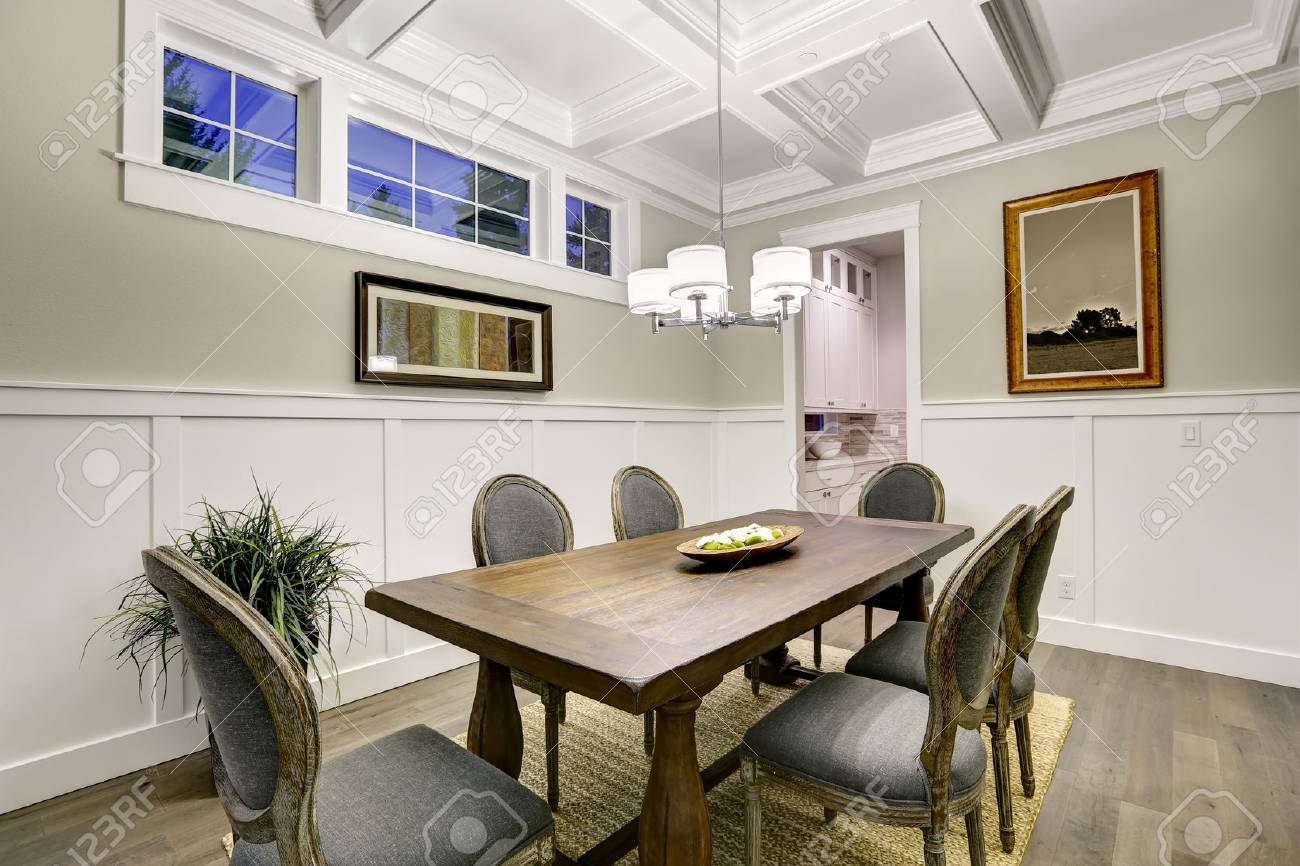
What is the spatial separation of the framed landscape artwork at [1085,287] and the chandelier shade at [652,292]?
89.1 inches

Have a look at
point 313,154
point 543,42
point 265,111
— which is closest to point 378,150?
point 313,154

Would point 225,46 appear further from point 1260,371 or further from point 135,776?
point 1260,371

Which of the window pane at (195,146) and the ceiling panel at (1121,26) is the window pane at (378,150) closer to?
the window pane at (195,146)

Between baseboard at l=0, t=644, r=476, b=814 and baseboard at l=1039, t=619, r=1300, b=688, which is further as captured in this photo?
baseboard at l=1039, t=619, r=1300, b=688

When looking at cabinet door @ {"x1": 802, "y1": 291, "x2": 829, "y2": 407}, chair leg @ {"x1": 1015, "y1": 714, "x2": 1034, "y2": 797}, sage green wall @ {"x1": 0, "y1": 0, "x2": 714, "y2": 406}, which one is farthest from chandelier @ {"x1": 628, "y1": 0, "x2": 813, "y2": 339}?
cabinet door @ {"x1": 802, "y1": 291, "x2": 829, "y2": 407}

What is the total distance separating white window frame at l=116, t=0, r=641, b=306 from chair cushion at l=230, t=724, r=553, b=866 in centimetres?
211

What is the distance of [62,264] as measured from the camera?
202cm

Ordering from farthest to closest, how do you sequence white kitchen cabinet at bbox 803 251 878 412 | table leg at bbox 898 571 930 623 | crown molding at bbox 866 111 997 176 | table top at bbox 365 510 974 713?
1. white kitchen cabinet at bbox 803 251 878 412
2. crown molding at bbox 866 111 997 176
3. table leg at bbox 898 571 930 623
4. table top at bbox 365 510 974 713

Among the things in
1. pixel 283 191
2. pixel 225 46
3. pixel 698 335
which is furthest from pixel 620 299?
pixel 225 46

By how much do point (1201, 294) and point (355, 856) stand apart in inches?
152

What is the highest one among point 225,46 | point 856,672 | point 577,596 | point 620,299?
point 225,46

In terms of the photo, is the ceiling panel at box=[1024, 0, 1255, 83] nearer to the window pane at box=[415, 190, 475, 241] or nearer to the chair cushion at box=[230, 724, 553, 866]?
the window pane at box=[415, 190, 475, 241]

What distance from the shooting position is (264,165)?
2.58m

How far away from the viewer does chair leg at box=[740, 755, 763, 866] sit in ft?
4.45
